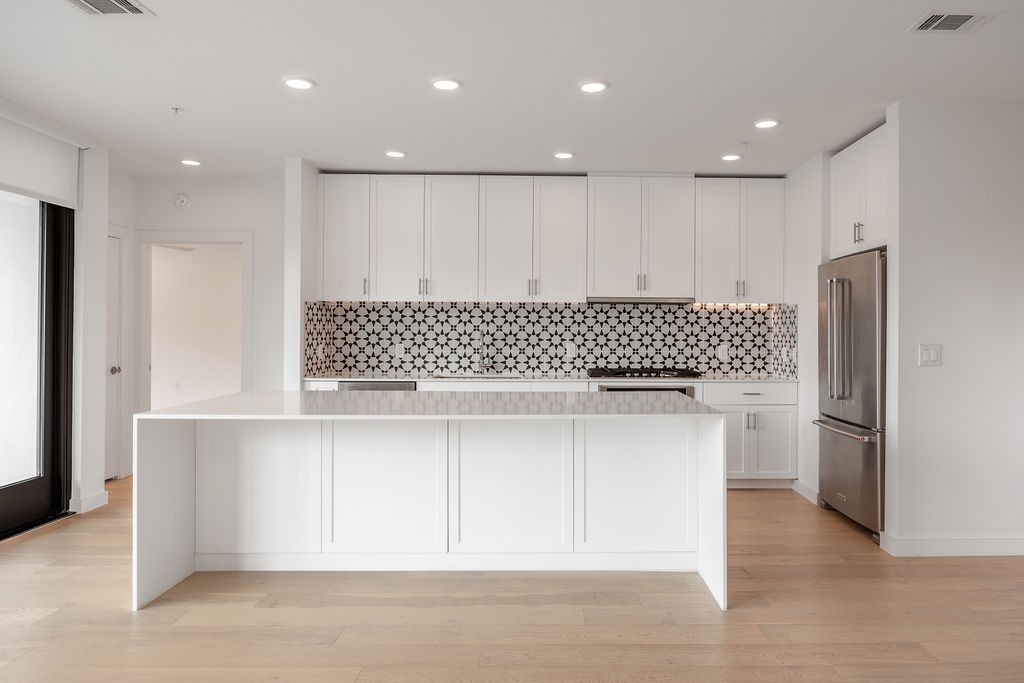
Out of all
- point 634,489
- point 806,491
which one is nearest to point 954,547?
point 806,491

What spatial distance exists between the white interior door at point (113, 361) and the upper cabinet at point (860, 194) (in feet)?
18.1

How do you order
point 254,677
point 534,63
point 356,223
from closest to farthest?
point 254,677
point 534,63
point 356,223

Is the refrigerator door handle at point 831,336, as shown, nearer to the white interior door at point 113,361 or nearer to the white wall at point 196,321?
the white interior door at point 113,361

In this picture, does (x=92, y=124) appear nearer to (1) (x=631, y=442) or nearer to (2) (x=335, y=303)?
(2) (x=335, y=303)

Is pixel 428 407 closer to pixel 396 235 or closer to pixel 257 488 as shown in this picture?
pixel 257 488

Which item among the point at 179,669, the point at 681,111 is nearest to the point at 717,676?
the point at 179,669

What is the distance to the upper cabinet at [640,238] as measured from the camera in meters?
5.42

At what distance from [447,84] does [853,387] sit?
297 centimetres

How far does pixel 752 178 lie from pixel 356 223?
3.21 metres

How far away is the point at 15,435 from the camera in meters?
4.21

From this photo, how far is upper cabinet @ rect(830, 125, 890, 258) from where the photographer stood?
13.2 ft

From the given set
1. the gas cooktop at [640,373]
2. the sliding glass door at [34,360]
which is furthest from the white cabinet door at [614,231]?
the sliding glass door at [34,360]

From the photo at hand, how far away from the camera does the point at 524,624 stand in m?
2.75

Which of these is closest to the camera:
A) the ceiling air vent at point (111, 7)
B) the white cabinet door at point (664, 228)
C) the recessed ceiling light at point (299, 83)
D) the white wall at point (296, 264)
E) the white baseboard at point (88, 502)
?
the ceiling air vent at point (111, 7)
